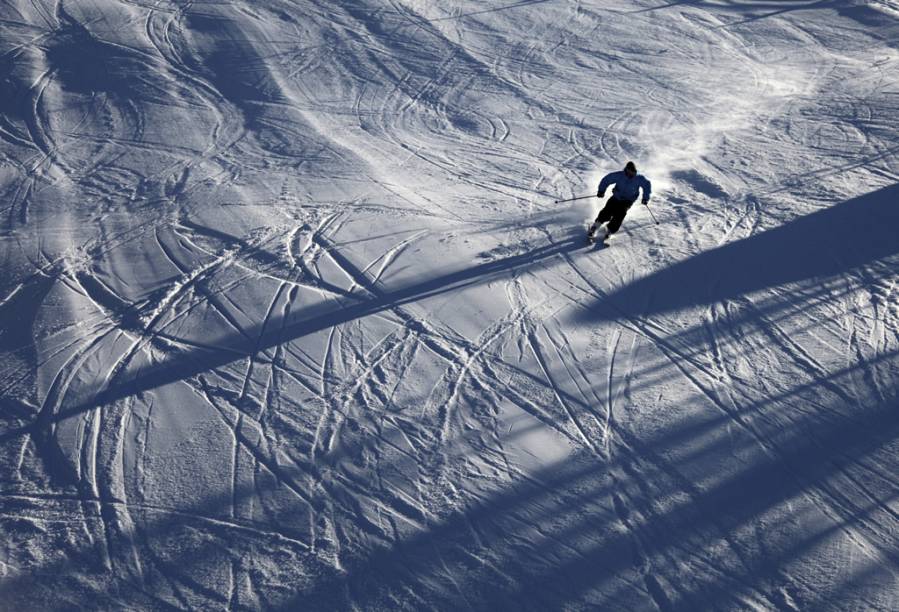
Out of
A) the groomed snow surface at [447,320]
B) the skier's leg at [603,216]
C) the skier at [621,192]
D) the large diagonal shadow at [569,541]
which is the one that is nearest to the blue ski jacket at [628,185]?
the skier at [621,192]

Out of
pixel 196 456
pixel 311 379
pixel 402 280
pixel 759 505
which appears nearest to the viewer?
pixel 759 505

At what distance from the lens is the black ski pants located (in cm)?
966

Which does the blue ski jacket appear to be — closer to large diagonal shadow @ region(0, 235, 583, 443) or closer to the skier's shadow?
large diagonal shadow @ region(0, 235, 583, 443)

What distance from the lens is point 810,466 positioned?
23.5 feet

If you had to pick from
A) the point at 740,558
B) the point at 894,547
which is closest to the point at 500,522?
the point at 740,558

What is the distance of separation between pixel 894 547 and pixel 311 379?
6.04 meters

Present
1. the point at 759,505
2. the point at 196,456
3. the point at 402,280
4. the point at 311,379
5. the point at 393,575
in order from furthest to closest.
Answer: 1. the point at 402,280
2. the point at 311,379
3. the point at 196,456
4. the point at 759,505
5. the point at 393,575

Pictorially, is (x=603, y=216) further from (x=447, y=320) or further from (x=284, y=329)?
(x=284, y=329)

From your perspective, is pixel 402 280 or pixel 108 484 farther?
pixel 402 280

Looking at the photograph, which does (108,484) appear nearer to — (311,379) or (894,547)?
(311,379)

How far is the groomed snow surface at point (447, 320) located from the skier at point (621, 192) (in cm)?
52

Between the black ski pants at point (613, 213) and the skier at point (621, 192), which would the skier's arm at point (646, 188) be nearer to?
the skier at point (621, 192)

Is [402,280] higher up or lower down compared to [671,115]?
lower down

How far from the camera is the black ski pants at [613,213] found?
966 cm
